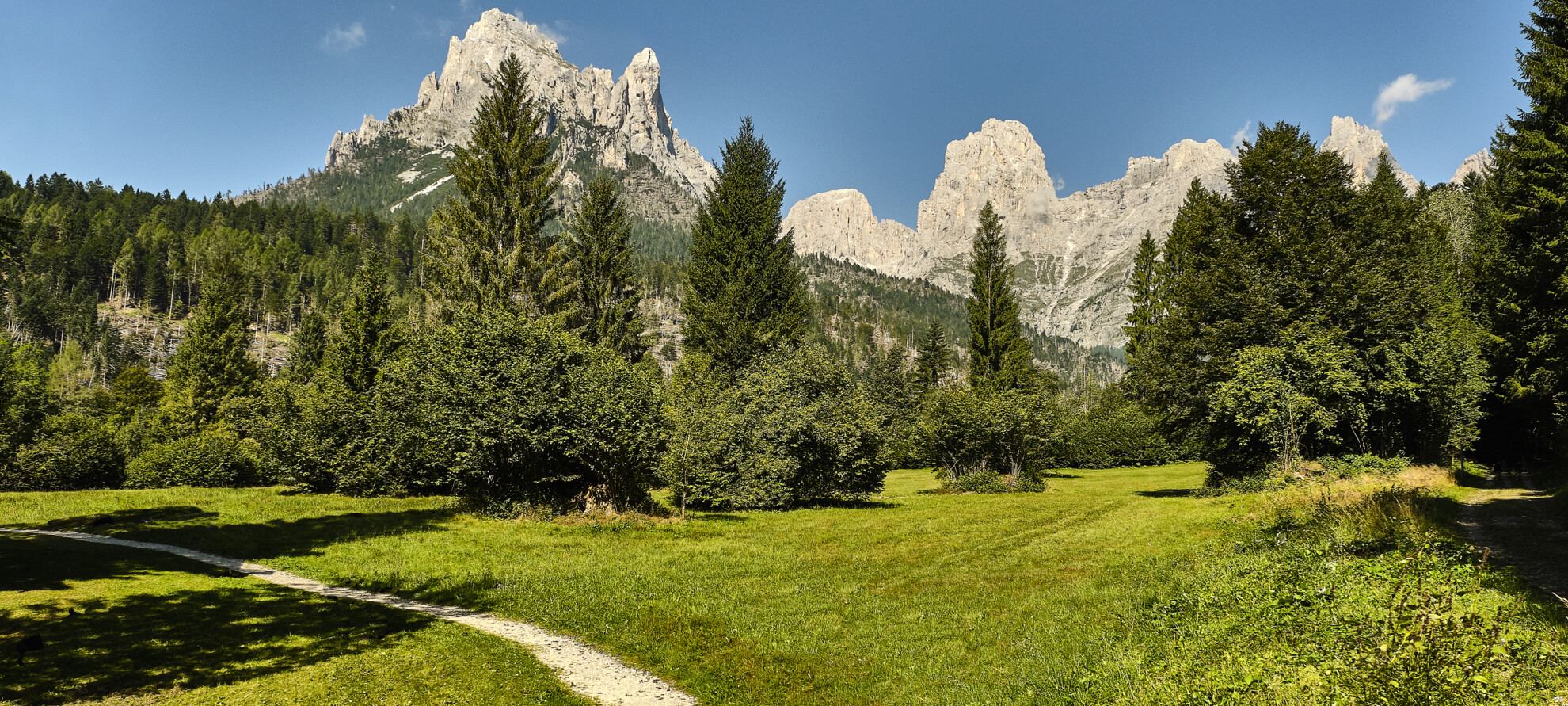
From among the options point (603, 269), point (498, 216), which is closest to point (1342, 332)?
point (603, 269)

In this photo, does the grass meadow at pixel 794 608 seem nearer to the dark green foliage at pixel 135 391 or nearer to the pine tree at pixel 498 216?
the pine tree at pixel 498 216

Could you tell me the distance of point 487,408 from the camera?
71.9 feet

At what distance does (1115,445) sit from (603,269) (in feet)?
164

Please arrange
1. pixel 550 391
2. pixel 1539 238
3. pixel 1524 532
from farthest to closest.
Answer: pixel 550 391, pixel 1539 238, pixel 1524 532

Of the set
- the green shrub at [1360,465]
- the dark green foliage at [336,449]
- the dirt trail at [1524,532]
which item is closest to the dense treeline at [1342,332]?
the green shrub at [1360,465]

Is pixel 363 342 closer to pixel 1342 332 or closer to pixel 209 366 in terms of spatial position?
pixel 209 366

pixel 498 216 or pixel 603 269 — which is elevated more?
pixel 498 216

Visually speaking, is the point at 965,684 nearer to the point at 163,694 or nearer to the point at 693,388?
the point at 163,694

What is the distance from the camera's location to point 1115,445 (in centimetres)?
6197

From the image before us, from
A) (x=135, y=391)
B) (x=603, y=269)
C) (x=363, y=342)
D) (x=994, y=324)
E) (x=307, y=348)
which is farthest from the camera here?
(x=135, y=391)

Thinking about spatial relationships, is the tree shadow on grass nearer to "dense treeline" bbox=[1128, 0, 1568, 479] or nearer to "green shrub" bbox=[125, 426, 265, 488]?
"green shrub" bbox=[125, 426, 265, 488]

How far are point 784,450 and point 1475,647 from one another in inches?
927

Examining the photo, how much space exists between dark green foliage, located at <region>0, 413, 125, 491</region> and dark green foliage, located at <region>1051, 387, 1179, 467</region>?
216ft

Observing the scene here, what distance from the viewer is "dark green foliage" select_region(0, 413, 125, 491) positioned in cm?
2892
